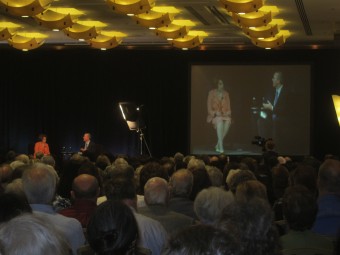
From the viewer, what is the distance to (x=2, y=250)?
1660 millimetres

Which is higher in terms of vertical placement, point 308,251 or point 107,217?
point 107,217

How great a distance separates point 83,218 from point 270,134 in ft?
48.6

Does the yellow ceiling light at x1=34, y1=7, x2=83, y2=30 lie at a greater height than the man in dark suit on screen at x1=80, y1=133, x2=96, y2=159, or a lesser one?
greater

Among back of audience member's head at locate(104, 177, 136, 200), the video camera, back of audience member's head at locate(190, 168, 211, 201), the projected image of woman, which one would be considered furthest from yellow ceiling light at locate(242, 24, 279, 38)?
back of audience member's head at locate(104, 177, 136, 200)

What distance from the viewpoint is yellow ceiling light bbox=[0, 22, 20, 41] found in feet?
47.4

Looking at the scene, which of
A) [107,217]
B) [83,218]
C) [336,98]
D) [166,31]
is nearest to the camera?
[107,217]

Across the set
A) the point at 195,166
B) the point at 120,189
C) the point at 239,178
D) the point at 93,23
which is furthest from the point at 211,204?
the point at 93,23

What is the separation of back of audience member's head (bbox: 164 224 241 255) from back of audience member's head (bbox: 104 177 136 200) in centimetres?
285

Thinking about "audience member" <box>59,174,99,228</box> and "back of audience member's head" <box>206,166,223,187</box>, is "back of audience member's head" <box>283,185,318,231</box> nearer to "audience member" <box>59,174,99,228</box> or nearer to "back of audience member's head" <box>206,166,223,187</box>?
"audience member" <box>59,174,99,228</box>

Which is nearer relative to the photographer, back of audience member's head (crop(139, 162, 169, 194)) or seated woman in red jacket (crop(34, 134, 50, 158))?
back of audience member's head (crop(139, 162, 169, 194))

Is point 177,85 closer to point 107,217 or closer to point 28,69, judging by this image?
point 28,69

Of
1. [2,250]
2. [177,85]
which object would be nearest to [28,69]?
[177,85]

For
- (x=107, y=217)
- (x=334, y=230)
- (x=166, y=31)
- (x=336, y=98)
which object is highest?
(x=166, y=31)

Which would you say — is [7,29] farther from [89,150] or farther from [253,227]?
[253,227]
